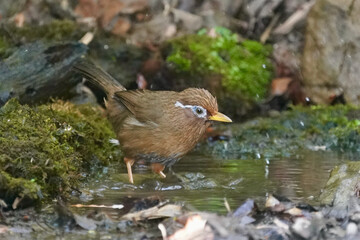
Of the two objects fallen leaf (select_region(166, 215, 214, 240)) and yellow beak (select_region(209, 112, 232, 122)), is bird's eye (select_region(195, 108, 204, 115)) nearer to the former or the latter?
yellow beak (select_region(209, 112, 232, 122))

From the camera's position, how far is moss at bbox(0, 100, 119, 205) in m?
5.46

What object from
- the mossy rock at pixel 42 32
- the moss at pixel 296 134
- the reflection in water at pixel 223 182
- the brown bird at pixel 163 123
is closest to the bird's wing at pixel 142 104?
the brown bird at pixel 163 123

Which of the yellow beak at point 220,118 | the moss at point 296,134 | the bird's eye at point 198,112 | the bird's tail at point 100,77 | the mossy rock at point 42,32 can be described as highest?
the mossy rock at point 42,32

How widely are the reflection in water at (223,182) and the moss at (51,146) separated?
25 centimetres

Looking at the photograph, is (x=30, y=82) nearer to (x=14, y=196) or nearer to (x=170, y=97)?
(x=170, y=97)

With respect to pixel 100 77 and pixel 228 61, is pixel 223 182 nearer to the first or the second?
pixel 100 77

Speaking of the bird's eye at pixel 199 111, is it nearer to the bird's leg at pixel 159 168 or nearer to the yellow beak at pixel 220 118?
the yellow beak at pixel 220 118

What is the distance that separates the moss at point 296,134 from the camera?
27.8 feet

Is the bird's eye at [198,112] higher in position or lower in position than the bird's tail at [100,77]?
lower

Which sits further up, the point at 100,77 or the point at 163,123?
the point at 100,77

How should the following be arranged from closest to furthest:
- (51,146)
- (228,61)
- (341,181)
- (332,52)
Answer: (341,181)
(51,146)
(332,52)
(228,61)

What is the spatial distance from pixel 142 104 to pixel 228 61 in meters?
3.53

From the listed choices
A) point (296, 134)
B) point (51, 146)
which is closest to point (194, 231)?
point (51, 146)

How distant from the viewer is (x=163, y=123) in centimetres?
677
